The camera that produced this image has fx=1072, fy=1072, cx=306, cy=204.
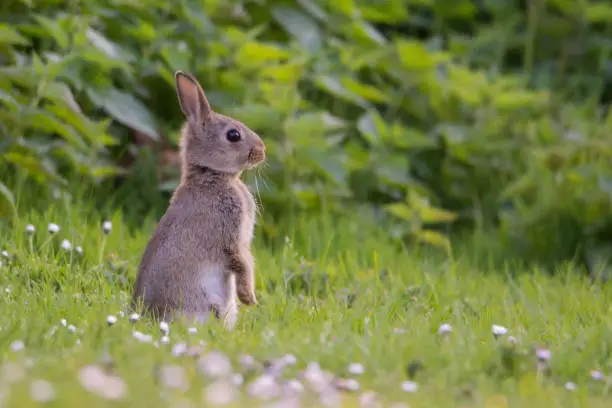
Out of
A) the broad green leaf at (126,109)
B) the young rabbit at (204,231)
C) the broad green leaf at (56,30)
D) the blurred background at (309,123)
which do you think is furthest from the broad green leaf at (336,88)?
the young rabbit at (204,231)

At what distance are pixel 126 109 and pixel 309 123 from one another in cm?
135

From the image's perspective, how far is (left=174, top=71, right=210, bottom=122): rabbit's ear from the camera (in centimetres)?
586

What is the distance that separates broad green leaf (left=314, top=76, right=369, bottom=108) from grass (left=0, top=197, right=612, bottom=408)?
5.10 ft

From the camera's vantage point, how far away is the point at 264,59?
27.5 ft

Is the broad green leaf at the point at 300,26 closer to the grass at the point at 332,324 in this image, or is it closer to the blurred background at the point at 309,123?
the blurred background at the point at 309,123

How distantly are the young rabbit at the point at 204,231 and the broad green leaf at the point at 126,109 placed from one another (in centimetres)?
179

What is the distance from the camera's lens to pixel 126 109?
25.7ft

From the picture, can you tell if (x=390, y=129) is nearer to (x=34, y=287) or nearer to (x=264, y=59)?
(x=264, y=59)

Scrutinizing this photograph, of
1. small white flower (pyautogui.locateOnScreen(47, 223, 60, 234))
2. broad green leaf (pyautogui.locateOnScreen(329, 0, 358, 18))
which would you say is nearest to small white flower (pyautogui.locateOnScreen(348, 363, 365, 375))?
small white flower (pyautogui.locateOnScreen(47, 223, 60, 234))

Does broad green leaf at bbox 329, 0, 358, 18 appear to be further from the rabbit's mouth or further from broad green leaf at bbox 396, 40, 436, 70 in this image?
the rabbit's mouth

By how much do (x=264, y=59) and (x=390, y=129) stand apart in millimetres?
1256

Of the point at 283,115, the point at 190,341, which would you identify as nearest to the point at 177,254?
the point at 190,341

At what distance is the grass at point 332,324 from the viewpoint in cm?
402

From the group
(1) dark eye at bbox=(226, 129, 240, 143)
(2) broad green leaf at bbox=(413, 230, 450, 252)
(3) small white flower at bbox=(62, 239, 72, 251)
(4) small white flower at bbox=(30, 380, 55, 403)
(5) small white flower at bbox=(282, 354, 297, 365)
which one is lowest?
(2) broad green leaf at bbox=(413, 230, 450, 252)
